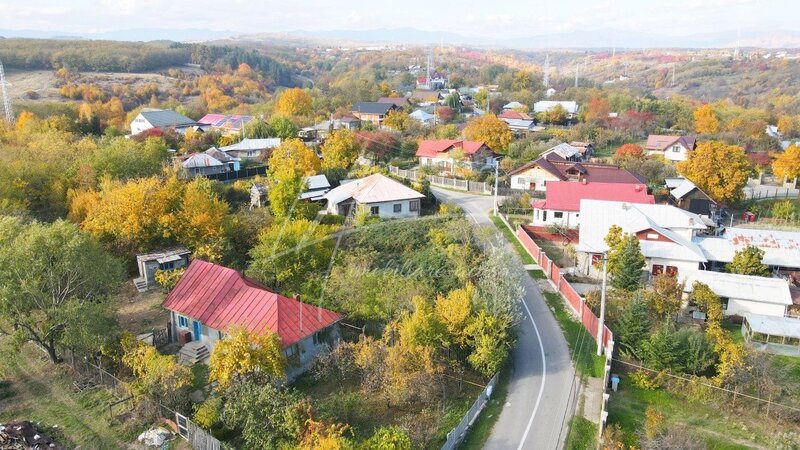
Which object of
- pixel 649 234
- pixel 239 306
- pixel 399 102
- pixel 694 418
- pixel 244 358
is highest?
pixel 399 102

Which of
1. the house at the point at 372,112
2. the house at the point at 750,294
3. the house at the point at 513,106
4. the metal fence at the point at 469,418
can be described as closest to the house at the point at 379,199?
the house at the point at 750,294

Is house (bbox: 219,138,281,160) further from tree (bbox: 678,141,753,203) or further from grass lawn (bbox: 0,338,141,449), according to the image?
tree (bbox: 678,141,753,203)

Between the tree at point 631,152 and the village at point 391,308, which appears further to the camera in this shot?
the tree at point 631,152

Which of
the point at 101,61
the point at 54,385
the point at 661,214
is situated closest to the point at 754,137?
the point at 661,214

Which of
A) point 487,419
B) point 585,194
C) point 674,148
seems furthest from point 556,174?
point 487,419

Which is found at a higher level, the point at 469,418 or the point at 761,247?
the point at 761,247

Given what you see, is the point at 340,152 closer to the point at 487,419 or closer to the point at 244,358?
the point at 244,358

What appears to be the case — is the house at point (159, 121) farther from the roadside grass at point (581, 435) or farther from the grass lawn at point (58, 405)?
the roadside grass at point (581, 435)
